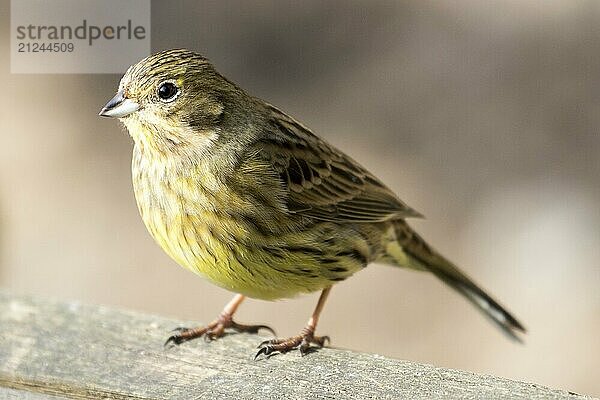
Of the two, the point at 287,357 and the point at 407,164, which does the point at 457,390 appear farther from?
the point at 407,164

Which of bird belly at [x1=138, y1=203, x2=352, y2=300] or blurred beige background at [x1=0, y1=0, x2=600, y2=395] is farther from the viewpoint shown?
blurred beige background at [x1=0, y1=0, x2=600, y2=395]

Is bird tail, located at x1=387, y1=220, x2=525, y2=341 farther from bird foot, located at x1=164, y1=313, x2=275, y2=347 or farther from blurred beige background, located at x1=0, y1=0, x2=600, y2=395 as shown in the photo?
blurred beige background, located at x1=0, y1=0, x2=600, y2=395

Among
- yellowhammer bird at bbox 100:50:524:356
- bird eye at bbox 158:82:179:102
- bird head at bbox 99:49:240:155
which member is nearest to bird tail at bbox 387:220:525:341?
yellowhammer bird at bbox 100:50:524:356

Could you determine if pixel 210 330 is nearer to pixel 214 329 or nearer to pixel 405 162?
pixel 214 329

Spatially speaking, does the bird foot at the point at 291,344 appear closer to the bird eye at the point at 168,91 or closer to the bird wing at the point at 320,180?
the bird wing at the point at 320,180

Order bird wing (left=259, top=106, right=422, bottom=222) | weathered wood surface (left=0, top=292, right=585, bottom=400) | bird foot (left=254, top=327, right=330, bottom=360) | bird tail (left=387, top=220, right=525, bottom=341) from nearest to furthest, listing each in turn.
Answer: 1. weathered wood surface (left=0, top=292, right=585, bottom=400)
2. bird foot (left=254, top=327, right=330, bottom=360)
3. bird wing (left=259, top=106, right=422, bottom=222)
4. bird tail (left=387, top=220, right=525, bottom=341)

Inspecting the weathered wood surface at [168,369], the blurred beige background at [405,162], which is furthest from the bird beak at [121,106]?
the blurred beige background at [405,162]

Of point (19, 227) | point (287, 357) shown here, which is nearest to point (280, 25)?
point (19, 227)

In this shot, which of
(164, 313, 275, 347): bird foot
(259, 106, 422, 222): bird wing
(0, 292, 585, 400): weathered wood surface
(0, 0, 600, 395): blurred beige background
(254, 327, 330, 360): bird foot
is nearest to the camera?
(0, 292, 585, 400): weathered wood surface
